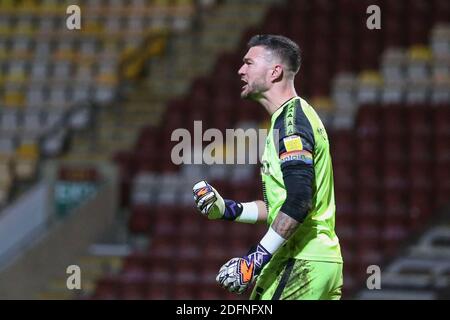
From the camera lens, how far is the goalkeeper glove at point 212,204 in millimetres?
4164

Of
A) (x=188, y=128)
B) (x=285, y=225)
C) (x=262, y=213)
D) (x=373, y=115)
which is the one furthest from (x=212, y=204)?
(x=188, y=128)

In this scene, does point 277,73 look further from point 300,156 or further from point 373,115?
point 373,115

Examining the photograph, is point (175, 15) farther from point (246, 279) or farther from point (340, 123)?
point (246, 279)

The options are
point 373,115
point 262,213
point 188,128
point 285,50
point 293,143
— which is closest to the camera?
point 293,143

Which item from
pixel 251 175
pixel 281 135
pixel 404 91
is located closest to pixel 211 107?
pixel 251 175

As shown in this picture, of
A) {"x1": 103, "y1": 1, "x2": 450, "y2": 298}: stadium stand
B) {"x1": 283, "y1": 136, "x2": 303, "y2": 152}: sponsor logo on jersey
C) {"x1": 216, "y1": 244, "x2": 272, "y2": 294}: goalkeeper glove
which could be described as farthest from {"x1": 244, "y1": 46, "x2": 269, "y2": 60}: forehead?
{"x1": 103, "y1": 1, "x2": 450, "y2": 298}: stadium stand

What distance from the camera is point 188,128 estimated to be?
1226cm

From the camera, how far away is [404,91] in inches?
490

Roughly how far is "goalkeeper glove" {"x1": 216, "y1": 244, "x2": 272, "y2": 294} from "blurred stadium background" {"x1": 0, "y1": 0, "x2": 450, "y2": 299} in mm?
5317

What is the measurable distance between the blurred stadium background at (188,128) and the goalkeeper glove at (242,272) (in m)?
5.32

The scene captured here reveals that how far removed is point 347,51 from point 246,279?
9.58 m

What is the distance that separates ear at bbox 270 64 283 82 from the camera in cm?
402

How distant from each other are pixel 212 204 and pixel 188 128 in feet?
26.5

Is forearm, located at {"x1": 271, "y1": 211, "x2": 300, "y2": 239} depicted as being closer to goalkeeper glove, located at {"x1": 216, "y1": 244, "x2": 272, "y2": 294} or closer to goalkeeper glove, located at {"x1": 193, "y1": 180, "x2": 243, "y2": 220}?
goalkeeper glove, located at {"x1": 216, "y1": 244, "x2": 272, "y2": 294}
